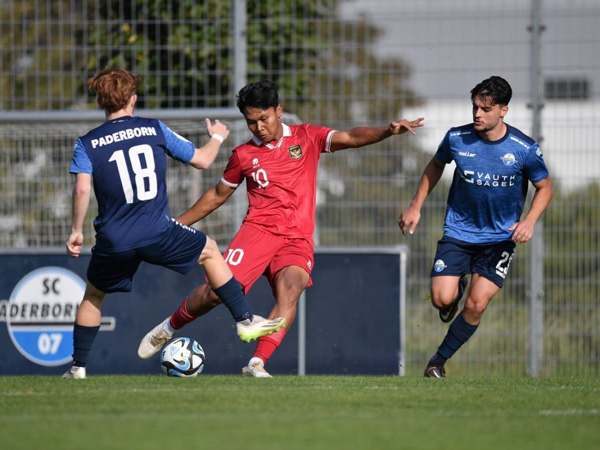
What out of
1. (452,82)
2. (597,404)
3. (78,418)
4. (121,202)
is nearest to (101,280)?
(121,202)

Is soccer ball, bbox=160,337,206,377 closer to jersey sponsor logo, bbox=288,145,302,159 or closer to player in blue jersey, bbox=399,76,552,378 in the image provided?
jersey sponsor logo, bbox=288,145,302,159

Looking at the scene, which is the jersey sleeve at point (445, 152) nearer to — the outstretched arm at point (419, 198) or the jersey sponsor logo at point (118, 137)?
the outstretched arm at point (419, 198)

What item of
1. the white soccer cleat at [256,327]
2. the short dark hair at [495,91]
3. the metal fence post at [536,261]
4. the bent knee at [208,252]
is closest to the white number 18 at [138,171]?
the bent knee at [208,252]

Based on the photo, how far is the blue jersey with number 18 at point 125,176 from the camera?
21.7ft

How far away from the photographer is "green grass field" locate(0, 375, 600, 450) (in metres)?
4.66

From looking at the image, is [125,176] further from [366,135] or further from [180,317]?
[366,135]

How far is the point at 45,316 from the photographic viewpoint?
1051 centimetres

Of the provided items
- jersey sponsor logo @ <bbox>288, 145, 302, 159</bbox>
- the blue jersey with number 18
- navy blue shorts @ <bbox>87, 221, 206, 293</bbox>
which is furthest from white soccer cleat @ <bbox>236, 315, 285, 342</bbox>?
jersey sponsor logo @ <bbox>288, 145, 302, 159</bbox>

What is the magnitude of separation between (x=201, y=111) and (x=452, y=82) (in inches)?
98.3

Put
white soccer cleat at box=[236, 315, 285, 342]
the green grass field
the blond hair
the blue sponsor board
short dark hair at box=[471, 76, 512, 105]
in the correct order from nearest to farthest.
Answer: the green grass field, the blond hair, white soccer cleat at box=[236, 315, 285, 342], short dark hair at box=[471, 76, 512, 105], the blue sponsor board

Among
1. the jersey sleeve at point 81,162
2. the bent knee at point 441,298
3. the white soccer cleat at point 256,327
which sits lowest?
the white soccer cleat at point 256,327

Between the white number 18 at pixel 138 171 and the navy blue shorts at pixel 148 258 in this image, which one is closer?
the white number 18 at pixel 138 171

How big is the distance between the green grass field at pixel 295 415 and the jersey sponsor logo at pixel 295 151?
1.77m

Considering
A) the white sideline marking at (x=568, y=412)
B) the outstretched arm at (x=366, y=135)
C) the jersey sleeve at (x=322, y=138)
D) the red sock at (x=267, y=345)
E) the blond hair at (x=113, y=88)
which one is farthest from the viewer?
the jersey sleeve at (x=322, y=138)
